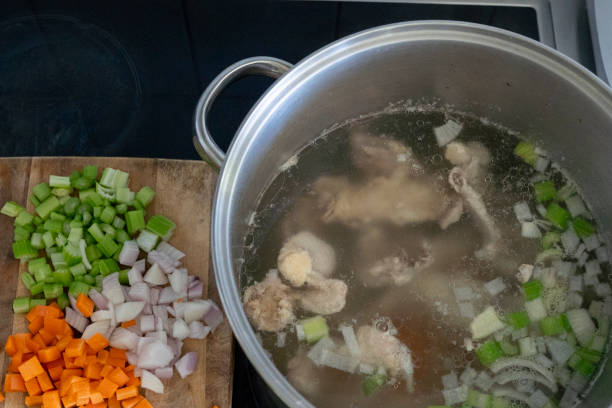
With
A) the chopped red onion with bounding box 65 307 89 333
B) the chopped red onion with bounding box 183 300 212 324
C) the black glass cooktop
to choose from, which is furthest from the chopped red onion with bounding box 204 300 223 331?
the black glass cooktop

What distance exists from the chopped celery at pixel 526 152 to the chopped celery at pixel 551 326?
45 centimetres

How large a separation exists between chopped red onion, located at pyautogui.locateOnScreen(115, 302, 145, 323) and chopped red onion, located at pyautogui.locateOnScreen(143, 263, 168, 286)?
68 millimetres

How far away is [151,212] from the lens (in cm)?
191

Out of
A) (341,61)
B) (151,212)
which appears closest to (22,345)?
(151,212)

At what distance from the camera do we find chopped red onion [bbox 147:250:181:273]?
1.81 meters

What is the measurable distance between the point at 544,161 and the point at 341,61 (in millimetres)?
682

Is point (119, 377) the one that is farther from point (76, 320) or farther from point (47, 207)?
point (47, 207)

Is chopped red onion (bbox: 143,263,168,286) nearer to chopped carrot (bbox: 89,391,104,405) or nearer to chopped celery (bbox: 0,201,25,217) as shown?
chopped carrot (bbox: 89,391,104,405)

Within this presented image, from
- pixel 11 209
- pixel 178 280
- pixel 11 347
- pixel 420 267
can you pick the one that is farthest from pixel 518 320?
pixel 11 209

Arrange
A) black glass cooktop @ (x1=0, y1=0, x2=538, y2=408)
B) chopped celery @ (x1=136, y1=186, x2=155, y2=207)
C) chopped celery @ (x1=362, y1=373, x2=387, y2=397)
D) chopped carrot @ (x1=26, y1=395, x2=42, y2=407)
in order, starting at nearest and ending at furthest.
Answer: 1. chopped celery @ (x1=362, y1=373, x2=387, y2=397)
2. chopped carrot @ (x1=26, y1=395, x2=42, y2=407)
3. chopped celery @ (x1=136, y1=186, x2=155, y2=207)
4. black glass cooktop @ (x1=0, y1=0, x2=538, y2=408)

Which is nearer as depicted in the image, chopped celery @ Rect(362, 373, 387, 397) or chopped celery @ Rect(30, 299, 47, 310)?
chopped celery @ Rect(362, 373, 387, 397)

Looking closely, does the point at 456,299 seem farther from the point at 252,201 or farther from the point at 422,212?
the point at 252,201

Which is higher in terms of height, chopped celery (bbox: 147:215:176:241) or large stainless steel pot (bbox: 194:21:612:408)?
large stainless steel pot (bbox: 194:21:612:408)

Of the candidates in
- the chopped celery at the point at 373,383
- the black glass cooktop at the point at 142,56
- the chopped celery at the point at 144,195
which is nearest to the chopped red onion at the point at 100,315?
the chopped celery at the point at 144,195
